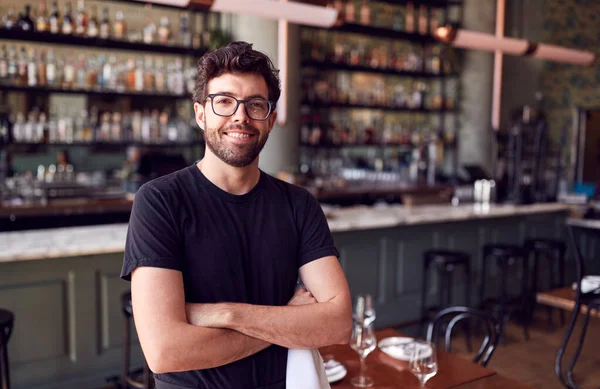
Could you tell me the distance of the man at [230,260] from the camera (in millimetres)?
1457

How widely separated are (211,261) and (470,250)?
4.01 metres

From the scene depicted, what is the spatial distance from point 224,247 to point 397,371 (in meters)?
0.75

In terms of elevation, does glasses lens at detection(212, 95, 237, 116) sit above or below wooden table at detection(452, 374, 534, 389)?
above

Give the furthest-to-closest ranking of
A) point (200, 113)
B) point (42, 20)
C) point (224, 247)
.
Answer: point (42, 20) < point (200, 113) < point (224, 247)

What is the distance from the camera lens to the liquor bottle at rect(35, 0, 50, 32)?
5.20 meters

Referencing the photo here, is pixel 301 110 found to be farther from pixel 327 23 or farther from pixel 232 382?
pixel 232 382

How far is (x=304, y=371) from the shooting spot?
1.50 meters

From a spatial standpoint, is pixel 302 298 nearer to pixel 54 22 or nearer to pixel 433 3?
pixel 54 22

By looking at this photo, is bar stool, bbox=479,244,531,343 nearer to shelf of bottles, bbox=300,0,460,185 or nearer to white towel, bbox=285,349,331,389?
shelf of bottles, bbox=300,0,460,185

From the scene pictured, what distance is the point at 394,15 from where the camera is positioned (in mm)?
7637

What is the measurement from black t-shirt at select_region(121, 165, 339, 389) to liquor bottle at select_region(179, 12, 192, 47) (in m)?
4.71

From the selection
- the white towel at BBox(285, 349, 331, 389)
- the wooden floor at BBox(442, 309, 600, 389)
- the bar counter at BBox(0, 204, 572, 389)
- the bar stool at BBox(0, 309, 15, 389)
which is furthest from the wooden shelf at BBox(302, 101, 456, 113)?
the white towel at BBox(285, 349, 331, 389)

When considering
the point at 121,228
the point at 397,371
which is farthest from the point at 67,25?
the point at 397,371

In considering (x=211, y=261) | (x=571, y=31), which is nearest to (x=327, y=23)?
(x=211, y=261)
